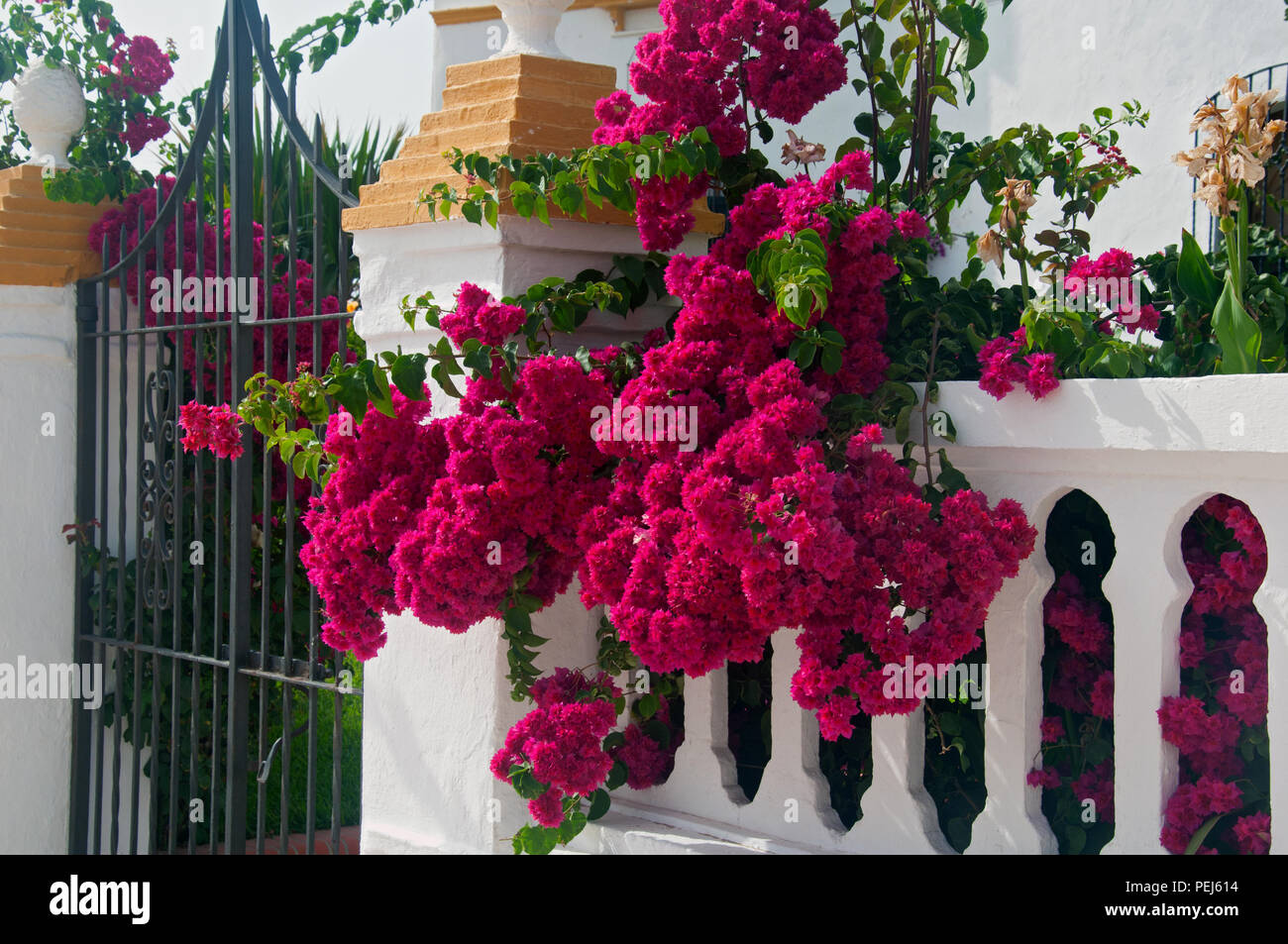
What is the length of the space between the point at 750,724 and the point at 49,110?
11.8ft

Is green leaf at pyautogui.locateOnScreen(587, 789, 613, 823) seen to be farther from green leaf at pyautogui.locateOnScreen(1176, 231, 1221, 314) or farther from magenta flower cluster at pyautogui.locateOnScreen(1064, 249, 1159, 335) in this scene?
green leaf at pyautogui.locateOnScreen(1176, 231, 1221, 314)

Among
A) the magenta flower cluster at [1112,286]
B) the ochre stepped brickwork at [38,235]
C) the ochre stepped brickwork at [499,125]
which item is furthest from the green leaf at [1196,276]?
the ochre stepped brickwork at [38,235]

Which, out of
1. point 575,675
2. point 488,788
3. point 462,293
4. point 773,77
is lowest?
point 488,788

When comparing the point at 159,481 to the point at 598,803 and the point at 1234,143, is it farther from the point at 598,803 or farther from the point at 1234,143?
the point at 1234,143

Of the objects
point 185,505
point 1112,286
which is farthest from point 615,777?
point 185,505

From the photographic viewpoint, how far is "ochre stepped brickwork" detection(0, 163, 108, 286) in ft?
14.4

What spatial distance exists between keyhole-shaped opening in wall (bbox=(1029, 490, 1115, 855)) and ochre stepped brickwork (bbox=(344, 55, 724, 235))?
39.3 inches

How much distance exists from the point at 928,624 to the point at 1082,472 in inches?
14.0

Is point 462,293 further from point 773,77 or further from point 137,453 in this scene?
point 137,453

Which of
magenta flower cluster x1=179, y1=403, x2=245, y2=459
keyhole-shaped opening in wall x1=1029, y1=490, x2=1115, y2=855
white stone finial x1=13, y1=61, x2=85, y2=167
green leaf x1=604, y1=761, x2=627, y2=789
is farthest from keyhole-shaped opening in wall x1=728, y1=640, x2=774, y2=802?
white stone finial x1=13, y1=61, x2=85, y2=167

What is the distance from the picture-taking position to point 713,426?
212 cm

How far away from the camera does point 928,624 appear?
1952 millimetres

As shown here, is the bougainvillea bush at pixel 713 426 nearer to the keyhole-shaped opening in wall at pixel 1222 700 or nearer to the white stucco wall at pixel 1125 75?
the keyhole-shaped opening in wall at pixel 1222 700
